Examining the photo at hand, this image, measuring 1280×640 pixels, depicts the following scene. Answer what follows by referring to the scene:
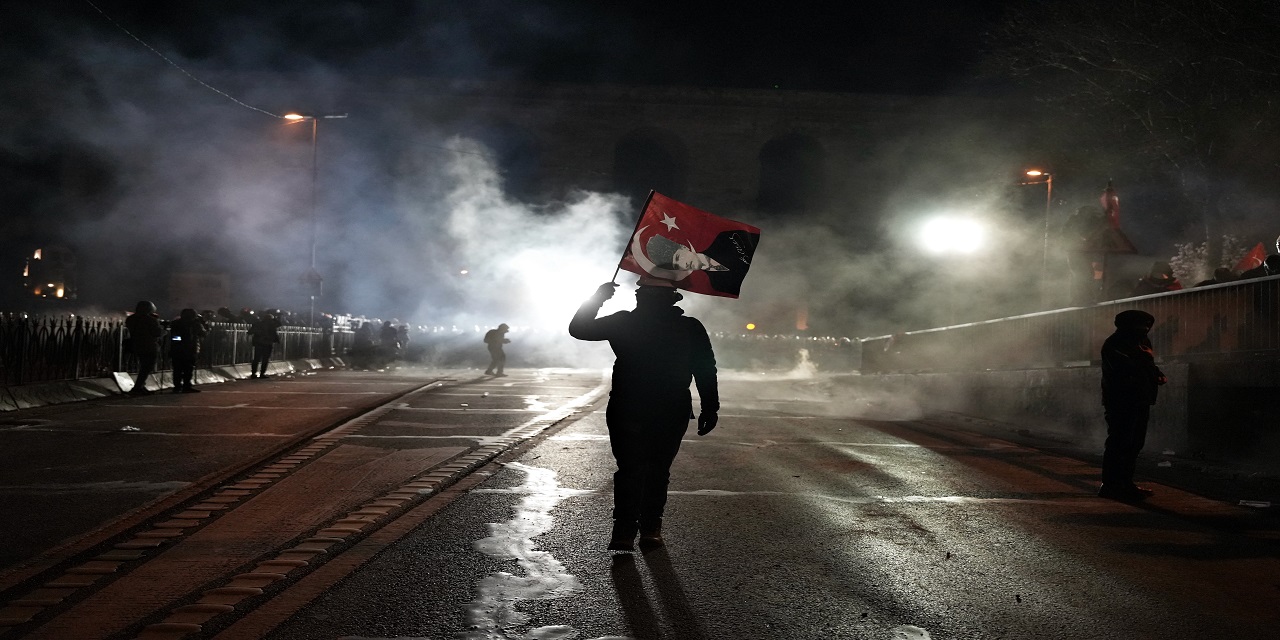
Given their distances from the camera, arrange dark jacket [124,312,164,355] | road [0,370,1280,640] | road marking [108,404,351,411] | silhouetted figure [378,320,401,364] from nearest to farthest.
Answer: road [0,370,1280,640]
road marking [108,404,351,411]
dark jacket [124,312,164,355]
silhouetted figure [378,320,401,364]

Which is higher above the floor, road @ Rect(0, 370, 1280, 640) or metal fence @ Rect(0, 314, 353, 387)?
metal fence @ Rect(0, 314, 353, 387)

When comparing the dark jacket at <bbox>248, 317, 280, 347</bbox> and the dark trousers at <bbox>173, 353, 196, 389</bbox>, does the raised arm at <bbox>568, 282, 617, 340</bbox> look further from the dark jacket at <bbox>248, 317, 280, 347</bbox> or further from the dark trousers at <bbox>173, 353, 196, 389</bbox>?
the dark jacket at <bbox>248, 317, 280, 347</bbox>

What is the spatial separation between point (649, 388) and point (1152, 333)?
8752mm

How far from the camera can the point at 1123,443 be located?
812cm

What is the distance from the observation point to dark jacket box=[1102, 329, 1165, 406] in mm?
8250

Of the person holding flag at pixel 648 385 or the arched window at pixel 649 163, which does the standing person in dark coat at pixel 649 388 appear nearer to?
the person holding flag at pixel 648 385

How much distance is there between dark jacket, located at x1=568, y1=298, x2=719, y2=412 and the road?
81cm

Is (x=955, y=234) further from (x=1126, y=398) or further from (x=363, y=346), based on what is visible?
(x=1126, y=398)

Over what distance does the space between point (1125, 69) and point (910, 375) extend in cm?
912

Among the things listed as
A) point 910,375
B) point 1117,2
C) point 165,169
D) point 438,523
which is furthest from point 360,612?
point 165,169

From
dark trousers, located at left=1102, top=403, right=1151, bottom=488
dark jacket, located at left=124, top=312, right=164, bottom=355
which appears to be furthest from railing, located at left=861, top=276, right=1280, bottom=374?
dark jacket, located at left=124, top=312, right=164, bottom=355

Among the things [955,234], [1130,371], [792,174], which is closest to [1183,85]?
[955,234]

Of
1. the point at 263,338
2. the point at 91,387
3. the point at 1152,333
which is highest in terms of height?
the point at 1152,333

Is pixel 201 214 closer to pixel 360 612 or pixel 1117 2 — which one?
pixel 1117 2
